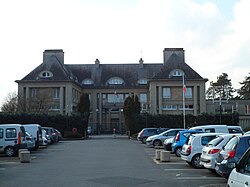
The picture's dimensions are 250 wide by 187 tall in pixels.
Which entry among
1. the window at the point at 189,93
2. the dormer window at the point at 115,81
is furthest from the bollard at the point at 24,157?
the dormer window at the point at 115,81

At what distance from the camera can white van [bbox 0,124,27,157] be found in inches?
968

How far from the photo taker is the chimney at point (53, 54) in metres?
75.3

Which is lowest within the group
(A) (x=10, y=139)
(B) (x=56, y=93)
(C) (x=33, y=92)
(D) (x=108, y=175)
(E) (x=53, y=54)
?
(D) (x=108, y=175)

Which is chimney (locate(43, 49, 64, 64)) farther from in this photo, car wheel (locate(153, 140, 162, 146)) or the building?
car wheel (locate(153, 140, 162, 146))

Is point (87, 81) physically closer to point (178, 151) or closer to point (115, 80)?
point (115, 80)

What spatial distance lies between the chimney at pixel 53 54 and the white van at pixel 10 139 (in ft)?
168

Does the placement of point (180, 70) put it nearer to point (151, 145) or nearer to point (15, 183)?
point (151, 145)

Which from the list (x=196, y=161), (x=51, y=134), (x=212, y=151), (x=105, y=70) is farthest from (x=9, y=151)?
(x=105, y=70)

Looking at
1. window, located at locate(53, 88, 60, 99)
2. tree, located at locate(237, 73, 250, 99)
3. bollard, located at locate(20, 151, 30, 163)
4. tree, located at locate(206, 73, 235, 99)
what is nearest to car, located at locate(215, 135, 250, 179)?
bollard, located at locate(20, 151, 30, 163)

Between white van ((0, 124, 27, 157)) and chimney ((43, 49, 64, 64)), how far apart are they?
51.3 meters

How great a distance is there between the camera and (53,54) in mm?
76062

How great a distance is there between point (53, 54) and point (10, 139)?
52.6 m

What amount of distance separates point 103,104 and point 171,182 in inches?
2747

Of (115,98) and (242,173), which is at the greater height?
(115,98)
